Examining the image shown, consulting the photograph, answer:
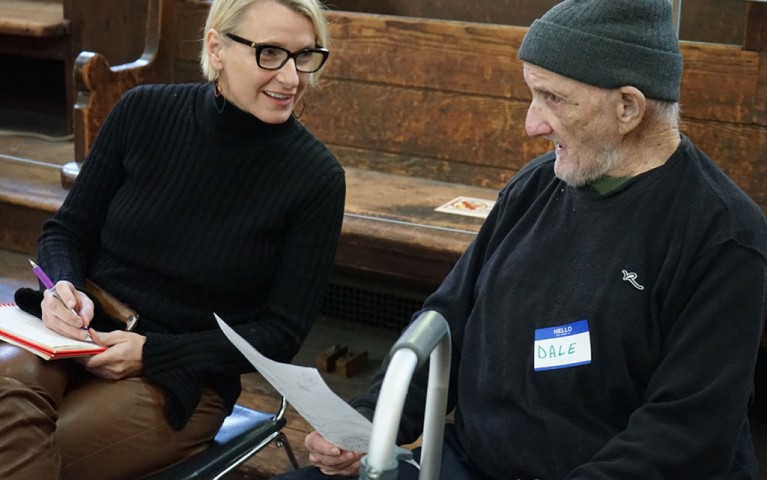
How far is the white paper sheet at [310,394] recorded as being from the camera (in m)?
1.28

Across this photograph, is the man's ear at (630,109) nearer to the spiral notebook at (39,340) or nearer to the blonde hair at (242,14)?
the blonde hair at (242,14)

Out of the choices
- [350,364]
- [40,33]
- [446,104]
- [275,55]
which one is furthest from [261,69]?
[40,33]

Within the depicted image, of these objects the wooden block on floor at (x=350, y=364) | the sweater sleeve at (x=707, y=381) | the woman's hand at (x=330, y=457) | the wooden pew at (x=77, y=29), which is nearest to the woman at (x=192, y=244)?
Result: the woman's hand at (x=330, y=457)

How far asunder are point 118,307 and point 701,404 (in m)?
1.02

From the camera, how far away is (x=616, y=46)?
5.00 feet

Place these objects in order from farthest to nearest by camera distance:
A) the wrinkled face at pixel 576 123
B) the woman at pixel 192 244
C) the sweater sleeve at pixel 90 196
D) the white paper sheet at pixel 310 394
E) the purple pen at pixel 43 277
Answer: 1. the sweater sleeve at pixel 90 196
2. the purple pen at pixel 43 277
3. the woman at pixel 192 244
4. the wrinkled face at pixel 576 123
5. the white paper sheet at pixel 310 394

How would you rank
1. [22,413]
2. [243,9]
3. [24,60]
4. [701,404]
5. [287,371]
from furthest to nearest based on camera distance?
[24,60] < [243,9] < [22,413] < [701,404] < [287,371]

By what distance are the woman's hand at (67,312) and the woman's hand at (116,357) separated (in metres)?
0.03

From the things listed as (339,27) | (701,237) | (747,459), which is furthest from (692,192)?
(339,27)

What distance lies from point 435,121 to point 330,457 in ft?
5.26

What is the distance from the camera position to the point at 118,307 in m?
1.93

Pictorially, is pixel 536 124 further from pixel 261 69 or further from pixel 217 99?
pixel 217 99

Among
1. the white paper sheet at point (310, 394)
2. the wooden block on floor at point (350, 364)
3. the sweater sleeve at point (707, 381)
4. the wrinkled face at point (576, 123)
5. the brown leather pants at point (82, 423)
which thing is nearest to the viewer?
the white paper sheet at point (310, 394)

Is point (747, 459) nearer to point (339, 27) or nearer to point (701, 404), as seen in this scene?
point (701, 404)
